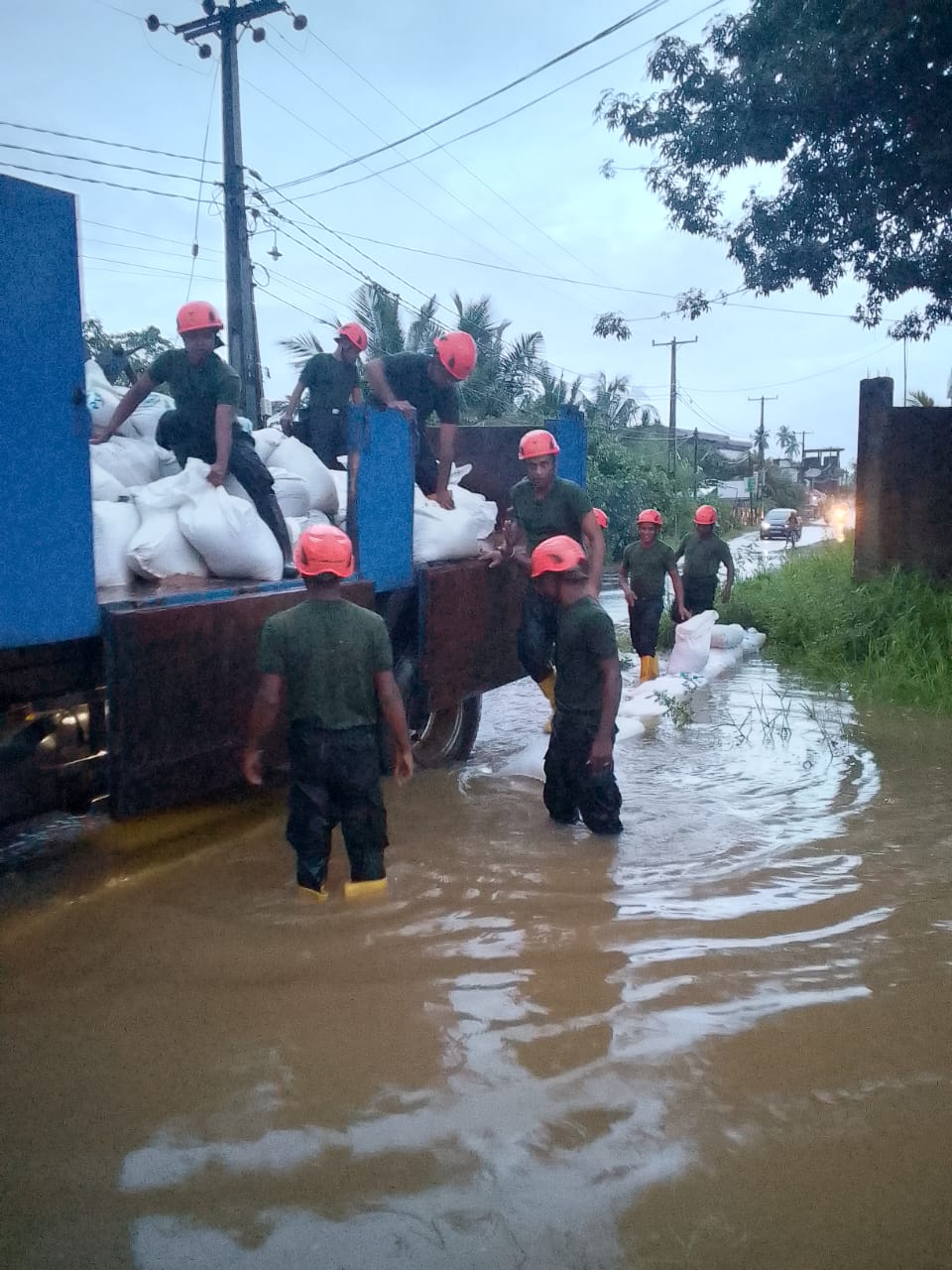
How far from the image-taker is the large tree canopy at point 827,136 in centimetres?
922

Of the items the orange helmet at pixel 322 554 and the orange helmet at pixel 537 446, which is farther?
the orange helmet at pixel 537 446

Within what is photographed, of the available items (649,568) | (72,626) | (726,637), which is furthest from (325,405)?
(726,637)

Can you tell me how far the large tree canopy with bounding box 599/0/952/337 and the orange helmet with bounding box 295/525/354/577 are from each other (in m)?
7.57

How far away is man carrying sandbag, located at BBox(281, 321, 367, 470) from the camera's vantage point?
6.73m

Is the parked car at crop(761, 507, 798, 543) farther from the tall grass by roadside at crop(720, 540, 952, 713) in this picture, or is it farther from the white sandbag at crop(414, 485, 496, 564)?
the white sandbag at crop(414, 485, 496, 564)

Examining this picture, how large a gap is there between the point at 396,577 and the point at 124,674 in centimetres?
194

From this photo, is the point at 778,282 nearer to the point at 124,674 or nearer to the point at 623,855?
the point at 623,855

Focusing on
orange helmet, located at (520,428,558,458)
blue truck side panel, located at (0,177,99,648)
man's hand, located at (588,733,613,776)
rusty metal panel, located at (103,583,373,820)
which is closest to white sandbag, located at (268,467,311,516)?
orange helmet, located at (520,428,558,458)

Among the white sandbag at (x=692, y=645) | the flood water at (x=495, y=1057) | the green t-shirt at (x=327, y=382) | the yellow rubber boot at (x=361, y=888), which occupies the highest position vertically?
the green t-shirt at (x=327, y=382)

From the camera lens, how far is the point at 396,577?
525 centimetres

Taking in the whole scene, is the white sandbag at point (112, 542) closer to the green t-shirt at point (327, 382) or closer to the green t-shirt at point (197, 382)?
the green t-shirt at point (197, 382)

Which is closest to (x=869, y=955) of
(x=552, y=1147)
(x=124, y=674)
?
(x=552, y=1147)

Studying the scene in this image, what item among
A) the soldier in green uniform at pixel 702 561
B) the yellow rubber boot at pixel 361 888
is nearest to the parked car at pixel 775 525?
the soldier in green uniform at pixel 702 561

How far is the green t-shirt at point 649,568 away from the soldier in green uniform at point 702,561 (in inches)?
30.3
